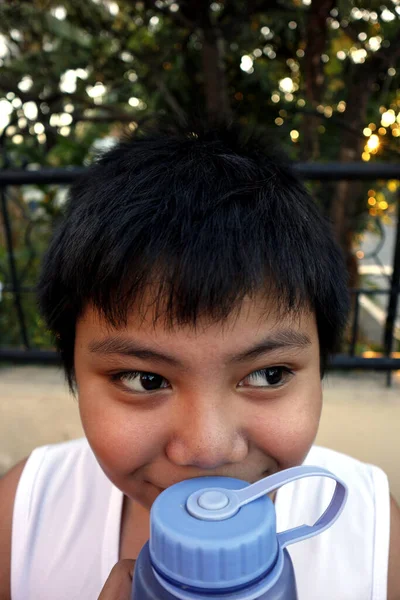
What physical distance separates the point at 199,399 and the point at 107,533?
50 centimetres

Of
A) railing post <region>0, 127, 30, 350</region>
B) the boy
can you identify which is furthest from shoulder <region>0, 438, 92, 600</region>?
railing post <region>0, 127, 30, 350</region>

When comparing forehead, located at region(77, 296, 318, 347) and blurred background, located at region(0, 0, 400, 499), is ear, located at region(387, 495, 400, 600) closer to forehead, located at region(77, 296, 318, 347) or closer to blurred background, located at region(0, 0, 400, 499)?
forehead, located at region(77, 296, 318, 347)

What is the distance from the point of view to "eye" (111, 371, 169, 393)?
77 centimetres

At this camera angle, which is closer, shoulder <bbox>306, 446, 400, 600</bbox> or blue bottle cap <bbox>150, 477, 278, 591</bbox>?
blue bottle cap <bbox>150, 477, 278, 591</bbox>

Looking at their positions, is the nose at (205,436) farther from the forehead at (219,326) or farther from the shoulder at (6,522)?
the shoulder at (6,522)

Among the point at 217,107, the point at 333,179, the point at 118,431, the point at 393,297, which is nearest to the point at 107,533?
the point at 118,431

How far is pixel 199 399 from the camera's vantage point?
28.1 inches

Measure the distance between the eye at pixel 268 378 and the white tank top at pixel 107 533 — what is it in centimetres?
37

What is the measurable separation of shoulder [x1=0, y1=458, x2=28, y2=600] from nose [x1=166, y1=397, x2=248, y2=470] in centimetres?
59

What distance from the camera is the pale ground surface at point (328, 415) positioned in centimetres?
181

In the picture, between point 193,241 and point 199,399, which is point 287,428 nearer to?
point 199,399

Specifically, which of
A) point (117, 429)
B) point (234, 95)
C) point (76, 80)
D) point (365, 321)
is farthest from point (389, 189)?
point (117, 429)

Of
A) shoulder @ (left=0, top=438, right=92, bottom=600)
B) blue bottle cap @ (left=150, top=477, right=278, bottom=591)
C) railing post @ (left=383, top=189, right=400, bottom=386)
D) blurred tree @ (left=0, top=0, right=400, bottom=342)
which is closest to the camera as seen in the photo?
blue bottle cap @ (left=150, top=477, right=278, bottom=591)

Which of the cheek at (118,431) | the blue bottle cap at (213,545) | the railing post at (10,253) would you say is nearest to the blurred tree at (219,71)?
the railing post at (10,253)
